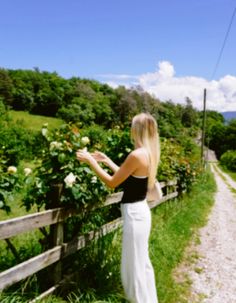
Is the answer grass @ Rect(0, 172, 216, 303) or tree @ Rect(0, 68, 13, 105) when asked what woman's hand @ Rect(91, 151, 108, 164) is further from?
tree @ Rect(0, 68, 13, 105)

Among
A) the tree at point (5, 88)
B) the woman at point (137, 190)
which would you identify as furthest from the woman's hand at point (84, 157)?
the tree at point (5, 88)

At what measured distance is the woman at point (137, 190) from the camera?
3.50 m

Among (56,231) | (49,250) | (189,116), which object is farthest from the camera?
(189,116)

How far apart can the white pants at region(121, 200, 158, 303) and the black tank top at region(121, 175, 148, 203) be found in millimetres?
47

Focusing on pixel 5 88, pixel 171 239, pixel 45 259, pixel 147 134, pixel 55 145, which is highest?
pixel 5 88

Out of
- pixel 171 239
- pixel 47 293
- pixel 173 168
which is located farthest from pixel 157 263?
pixel 173 168

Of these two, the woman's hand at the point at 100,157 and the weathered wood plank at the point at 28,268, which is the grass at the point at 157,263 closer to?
the weathered wood plank at the point at 28,268

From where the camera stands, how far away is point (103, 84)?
4134 inches

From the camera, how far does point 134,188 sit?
11.9ft

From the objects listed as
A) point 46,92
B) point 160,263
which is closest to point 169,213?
point 160,263

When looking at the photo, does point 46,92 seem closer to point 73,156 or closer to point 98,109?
point 98,109

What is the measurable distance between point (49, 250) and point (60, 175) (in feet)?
2.43

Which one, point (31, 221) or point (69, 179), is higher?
point (69, 179)

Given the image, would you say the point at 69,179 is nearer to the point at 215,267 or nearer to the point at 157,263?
the point at 157,263
